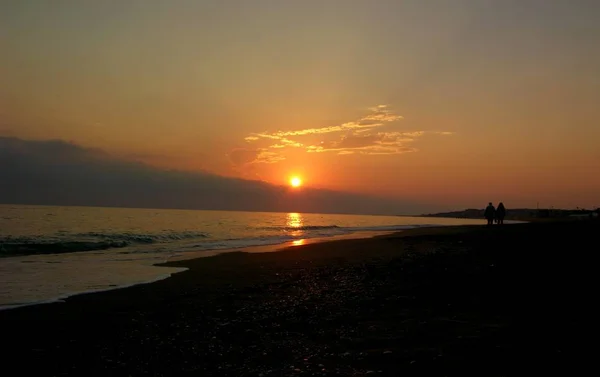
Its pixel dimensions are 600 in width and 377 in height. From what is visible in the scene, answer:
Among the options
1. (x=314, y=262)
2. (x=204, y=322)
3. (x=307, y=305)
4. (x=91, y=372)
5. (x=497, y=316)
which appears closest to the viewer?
(x=91, y=372)

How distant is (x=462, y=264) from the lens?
1605cm

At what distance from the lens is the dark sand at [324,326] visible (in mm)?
6332

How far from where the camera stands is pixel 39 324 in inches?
377

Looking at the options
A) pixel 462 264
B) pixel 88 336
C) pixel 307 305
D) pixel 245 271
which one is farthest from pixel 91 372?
pixel 462 264

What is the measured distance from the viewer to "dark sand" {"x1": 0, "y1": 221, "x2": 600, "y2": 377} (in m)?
6.33

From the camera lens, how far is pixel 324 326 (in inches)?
335

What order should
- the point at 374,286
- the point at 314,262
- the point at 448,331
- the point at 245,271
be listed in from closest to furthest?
the point at 448,331
the point at 374,286
the point at 245,271
the point at 314,262

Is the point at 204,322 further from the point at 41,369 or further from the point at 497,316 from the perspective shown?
the point at 497,316

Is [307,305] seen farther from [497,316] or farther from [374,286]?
[497,316]

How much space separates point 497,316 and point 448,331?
1.43 meters

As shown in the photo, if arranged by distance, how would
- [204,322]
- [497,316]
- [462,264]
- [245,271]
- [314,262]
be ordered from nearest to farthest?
[497,316] → [204,322] → [462,264] → [245,271] → [314,262]

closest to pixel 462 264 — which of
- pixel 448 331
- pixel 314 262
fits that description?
pixel 314 262

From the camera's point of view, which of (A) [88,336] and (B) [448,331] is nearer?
(B) [448,331]

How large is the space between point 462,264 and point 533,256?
294 cm
